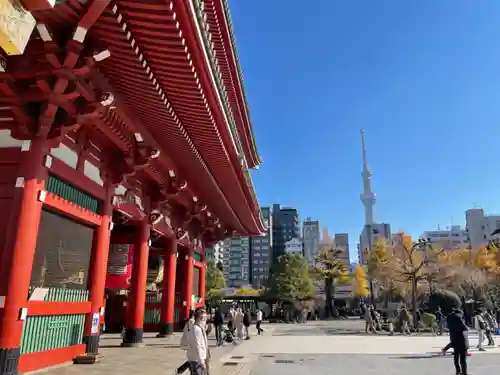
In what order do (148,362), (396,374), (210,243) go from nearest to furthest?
(396,374)
(148,362)
(210,243)

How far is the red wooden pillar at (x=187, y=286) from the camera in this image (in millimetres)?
19984

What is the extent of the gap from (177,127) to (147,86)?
71.1 inches

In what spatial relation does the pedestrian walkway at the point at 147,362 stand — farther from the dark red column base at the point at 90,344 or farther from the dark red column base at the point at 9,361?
the dark red column base at the point at 9,361

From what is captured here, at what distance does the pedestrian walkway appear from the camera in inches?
340

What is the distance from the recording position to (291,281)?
4456cm

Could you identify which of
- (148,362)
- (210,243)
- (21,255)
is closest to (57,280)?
(21,255)

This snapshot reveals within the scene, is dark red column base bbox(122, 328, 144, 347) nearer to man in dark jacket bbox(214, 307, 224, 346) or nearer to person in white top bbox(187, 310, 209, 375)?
man in dark jacket bbox(214, 307, 224, 346)

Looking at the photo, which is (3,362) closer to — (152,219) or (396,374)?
(152,219)

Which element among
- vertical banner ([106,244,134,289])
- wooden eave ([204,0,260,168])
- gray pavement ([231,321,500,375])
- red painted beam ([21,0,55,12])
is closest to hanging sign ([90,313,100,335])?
gray pavement ([231,321,500,375])

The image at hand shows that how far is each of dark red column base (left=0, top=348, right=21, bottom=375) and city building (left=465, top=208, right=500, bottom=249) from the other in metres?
98.4

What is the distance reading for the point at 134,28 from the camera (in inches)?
218

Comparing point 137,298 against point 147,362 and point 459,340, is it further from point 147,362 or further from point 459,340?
point 459,340

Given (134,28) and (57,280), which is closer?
(134,28)

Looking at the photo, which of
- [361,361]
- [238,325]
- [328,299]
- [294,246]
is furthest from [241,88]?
[294,246]
